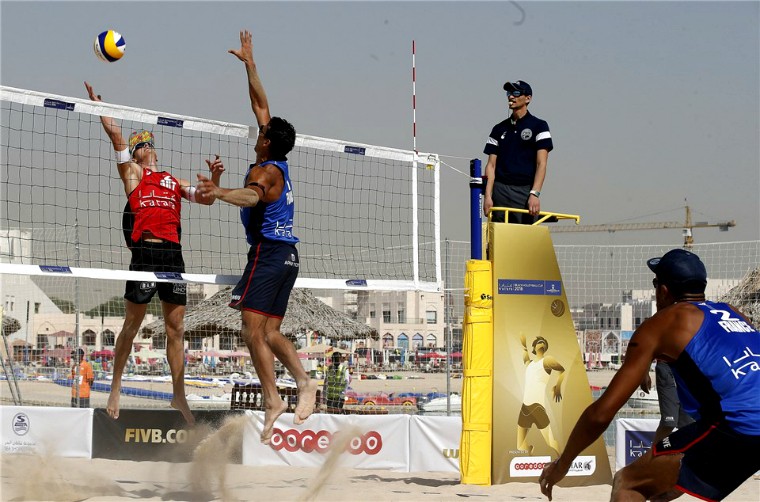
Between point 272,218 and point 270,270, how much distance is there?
36 cm

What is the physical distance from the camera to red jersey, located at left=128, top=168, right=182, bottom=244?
6.51m

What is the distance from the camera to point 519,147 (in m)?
7.61

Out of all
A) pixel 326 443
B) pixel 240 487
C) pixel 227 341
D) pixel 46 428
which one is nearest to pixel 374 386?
pixel 227 341

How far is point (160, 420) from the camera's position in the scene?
9992mm

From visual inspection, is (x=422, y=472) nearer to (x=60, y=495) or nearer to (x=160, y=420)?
(x=160, y=420)

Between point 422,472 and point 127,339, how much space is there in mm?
4015

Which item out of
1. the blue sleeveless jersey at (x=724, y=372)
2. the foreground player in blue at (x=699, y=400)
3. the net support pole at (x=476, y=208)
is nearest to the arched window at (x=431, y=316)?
the net support pole at (x=476, y=208)

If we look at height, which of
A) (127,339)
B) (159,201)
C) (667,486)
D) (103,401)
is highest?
(159,201)

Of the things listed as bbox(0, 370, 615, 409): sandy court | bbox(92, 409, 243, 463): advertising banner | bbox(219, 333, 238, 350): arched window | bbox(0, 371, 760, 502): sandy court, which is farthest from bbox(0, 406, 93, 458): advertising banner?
bbox(219, 333, 238, 350): arched window

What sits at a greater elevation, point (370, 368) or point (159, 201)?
point (159, 201)

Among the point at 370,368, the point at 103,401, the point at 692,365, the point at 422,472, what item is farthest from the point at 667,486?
the point at 103,401

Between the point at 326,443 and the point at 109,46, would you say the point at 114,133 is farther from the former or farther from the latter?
the point at 326,443

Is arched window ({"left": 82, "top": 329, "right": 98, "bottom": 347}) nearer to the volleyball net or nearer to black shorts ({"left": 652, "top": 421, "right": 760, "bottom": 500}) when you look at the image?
the volleyball net

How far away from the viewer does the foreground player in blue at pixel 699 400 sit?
3301mm
